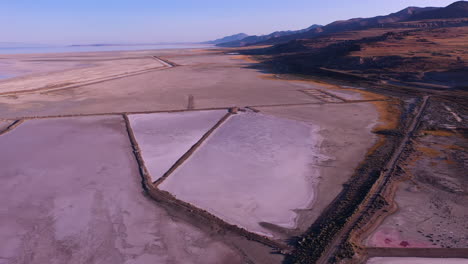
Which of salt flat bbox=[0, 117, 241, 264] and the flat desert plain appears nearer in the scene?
salt flat bbox=[0, 117, 241, 264]

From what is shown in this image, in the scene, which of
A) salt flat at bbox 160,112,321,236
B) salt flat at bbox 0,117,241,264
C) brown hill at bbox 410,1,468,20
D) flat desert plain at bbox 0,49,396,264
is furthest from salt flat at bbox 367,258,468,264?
brown hill at bbox 410,1,468,20

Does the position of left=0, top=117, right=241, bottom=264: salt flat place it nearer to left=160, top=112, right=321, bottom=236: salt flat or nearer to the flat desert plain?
the flat desert plain

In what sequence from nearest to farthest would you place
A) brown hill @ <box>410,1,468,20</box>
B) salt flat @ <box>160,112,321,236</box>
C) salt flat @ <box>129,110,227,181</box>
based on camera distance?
salt flat @ <box>160,112,321,236</box>
salt flat @ <box>129,110,227,181</box>
brown hill @ <box>410,1,468,20</box>

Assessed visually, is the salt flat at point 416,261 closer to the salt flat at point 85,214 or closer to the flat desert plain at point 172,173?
the flat desert plain at point 172,173

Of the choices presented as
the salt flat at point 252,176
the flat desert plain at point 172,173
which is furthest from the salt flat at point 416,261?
the salt flat at point 252,176

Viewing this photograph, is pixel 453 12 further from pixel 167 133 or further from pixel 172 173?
pixel 172 173

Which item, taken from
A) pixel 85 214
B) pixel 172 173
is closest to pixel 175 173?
pixel 172 173

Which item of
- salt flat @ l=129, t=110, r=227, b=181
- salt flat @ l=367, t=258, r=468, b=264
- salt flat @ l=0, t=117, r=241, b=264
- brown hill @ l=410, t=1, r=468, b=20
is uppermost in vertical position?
brown hill @ l=410, t=1, r=468, b=20
